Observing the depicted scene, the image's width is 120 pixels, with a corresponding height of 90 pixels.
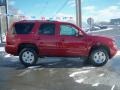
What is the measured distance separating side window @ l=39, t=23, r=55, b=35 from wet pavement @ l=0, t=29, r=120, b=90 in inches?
51.9

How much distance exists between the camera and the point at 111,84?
9.47 metres

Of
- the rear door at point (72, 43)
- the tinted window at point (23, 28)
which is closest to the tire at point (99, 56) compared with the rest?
the rear door at point (72, 43)

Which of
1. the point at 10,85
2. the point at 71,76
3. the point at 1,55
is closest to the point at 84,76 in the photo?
the point at 71,76

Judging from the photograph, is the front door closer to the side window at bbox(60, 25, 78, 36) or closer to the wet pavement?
the side window at bbox(60, 25, 78, 36)

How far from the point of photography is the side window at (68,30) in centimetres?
1330

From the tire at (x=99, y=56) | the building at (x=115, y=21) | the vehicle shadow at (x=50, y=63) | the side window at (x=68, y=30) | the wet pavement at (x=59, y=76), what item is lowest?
the wet pavement at (x=59, y=76)

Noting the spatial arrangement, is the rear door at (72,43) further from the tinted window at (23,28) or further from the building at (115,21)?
the building at (115,21)

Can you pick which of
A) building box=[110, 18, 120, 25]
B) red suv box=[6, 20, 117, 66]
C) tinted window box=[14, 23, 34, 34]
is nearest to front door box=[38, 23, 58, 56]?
red suv box=[6, 20, 117, 66]

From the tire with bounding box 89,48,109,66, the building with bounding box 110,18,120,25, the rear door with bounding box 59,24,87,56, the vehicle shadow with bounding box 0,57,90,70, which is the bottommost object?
the vehicle shadow with bounding box 0,57,90,70

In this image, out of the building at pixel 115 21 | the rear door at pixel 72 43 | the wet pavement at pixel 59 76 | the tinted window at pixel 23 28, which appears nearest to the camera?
the wet pavement at pixel 59 76

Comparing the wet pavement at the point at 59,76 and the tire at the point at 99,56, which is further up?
the tire at the point at 99,56

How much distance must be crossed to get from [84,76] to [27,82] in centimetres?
198

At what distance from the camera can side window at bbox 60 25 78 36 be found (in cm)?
1330

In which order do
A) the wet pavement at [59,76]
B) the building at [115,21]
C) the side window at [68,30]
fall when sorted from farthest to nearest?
the building at [115,21]
the side window at [68,30]
the wet pavement at [59,76]
